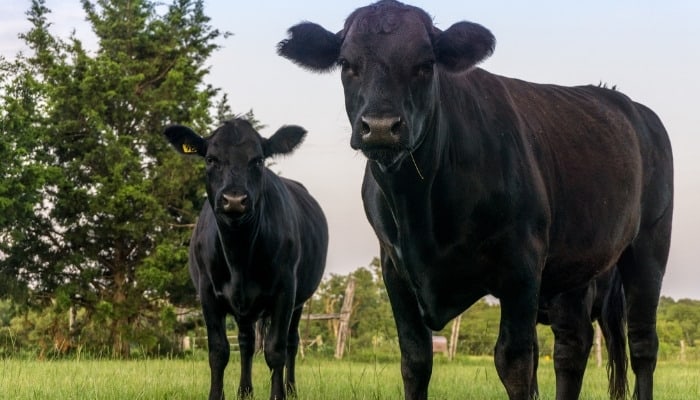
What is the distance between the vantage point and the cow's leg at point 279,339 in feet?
30.0

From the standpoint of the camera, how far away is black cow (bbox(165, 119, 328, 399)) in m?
8.75

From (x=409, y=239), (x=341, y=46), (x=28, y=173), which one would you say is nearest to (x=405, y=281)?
(x=409, y=239)

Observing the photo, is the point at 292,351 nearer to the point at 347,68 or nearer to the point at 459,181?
the point at 459,181

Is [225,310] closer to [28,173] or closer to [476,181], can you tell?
[476,181]

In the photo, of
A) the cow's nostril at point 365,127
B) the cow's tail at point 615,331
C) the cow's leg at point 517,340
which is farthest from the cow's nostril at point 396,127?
the cow's tail at point 615,331

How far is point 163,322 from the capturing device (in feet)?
99.2

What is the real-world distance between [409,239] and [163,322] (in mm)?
26545

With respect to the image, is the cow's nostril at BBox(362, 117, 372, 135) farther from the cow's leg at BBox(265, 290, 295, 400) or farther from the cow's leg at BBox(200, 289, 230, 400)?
the cow's leg at BBox(265, 290, 295, 400)

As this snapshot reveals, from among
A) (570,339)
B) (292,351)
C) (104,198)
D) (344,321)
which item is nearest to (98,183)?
(104,198)

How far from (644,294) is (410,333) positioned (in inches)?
98.8

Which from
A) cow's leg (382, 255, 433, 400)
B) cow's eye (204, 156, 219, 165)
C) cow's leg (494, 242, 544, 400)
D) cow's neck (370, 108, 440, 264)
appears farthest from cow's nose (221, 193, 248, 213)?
cow's leg (494, 242, 544, 400)

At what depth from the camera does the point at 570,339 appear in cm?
684

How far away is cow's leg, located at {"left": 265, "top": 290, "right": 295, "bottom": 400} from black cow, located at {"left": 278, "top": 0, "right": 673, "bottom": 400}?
381cm

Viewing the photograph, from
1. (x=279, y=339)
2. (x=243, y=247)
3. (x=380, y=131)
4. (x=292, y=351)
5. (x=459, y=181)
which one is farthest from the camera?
(x=292, y=351)
